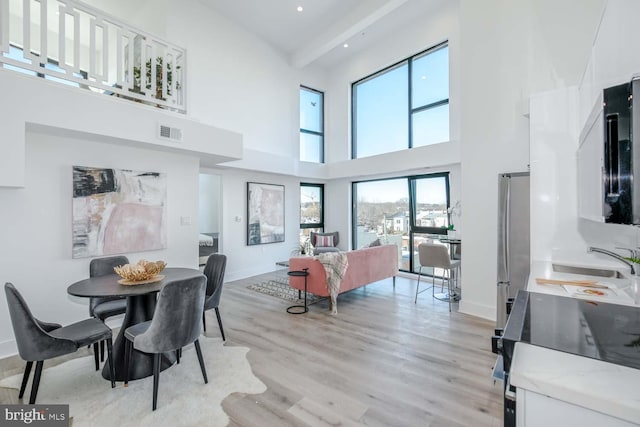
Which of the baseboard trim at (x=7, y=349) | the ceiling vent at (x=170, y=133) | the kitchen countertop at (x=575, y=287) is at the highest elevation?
the ceiling vent at (x=170, y=133)

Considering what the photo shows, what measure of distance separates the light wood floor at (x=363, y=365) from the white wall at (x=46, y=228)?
2.07 ft

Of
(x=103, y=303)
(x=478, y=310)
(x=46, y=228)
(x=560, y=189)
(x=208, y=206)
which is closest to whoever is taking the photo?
(x=560, y=189)

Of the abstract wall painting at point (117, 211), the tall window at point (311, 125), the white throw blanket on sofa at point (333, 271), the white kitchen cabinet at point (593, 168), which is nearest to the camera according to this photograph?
the white kitchen cabinet at point (593, 168)

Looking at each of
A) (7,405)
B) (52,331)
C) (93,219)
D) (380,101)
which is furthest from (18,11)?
(380,101)

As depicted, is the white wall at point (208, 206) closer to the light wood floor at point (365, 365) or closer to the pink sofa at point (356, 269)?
the light wood floor at point (365, 365)

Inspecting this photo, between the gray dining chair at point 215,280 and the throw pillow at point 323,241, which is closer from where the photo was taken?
the gray dining chair at point 215,280

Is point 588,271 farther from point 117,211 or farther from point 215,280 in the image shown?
point 117,211

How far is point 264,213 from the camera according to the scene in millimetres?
6770

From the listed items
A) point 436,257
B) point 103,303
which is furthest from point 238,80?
point 436,257

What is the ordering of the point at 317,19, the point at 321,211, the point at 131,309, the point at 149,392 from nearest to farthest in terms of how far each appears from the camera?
the point at 149,392 → the point at 131,309 → the point at 317,19 → the point at 321,211

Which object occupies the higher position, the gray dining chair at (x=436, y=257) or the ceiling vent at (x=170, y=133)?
the ceiling vent at (x=170, y=133)

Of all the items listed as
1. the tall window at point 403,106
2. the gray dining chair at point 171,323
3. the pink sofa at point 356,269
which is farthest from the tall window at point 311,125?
the gray dining chair at point 171,323

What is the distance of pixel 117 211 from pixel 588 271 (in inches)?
195

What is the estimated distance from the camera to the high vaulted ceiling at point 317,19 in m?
5.54
